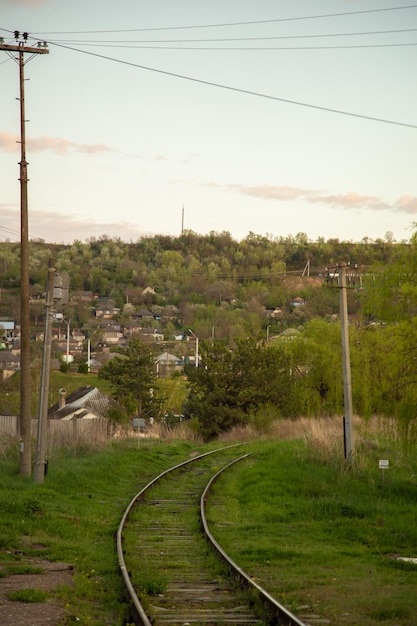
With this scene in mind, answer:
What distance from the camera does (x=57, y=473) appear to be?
2266 cm

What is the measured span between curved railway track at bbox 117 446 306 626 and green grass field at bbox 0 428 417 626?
294 millimetres

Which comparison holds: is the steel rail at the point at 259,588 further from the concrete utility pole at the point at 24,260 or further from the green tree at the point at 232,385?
the green tree at the point at 232,385

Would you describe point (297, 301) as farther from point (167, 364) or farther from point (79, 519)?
point (79, 519)

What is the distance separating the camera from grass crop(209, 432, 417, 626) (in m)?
10.0

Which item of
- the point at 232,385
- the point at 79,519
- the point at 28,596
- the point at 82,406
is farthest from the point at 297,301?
Result: the point at 28,596

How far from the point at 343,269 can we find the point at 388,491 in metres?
8.47

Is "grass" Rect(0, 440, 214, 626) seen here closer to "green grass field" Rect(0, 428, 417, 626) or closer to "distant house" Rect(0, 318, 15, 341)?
"green grass field" Rect(0, 428, 417, 626)

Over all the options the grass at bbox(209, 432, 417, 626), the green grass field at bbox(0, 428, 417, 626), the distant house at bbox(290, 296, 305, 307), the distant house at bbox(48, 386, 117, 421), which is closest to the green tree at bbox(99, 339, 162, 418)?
the distant house at bbox(48, 386, 117, 421)

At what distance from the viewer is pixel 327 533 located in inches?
615


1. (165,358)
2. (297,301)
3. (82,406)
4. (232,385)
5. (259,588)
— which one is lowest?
(82,406)

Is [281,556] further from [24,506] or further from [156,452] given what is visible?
[156,452]

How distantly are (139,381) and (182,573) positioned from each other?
2742 inches

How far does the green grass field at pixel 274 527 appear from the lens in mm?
10219

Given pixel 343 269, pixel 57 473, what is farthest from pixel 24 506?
pixel 343 269
